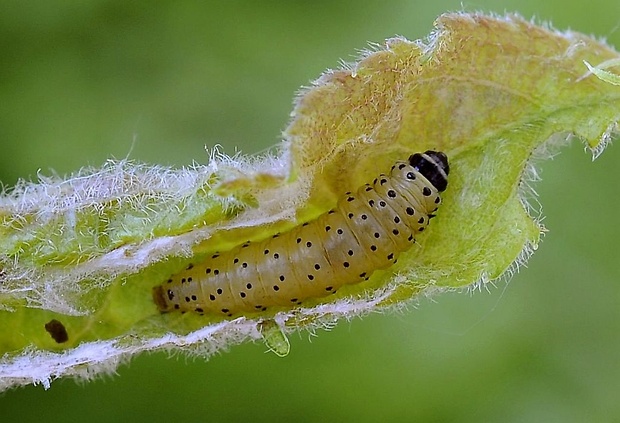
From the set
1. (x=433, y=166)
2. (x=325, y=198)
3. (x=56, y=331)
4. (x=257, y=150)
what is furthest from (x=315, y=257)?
(x=257, y=150)

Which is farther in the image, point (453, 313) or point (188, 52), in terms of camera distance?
point (188, 52)

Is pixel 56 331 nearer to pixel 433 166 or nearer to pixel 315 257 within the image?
pixel 315 257

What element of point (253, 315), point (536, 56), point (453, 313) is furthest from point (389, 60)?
point (453, 313)

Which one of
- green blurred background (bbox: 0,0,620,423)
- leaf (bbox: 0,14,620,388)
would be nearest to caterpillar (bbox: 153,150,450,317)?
leaf (bbox: 0,14,620,388)

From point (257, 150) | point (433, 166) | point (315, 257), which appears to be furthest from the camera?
point (257, 150)

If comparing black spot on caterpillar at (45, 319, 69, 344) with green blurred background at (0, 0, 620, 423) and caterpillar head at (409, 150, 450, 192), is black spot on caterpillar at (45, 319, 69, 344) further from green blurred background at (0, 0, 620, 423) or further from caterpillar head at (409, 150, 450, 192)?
caterpillar head at (409, 150, 450, 192)

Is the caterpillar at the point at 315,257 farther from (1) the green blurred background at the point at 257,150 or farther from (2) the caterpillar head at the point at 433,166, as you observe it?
(1) the green blurred background at the point at 257,150

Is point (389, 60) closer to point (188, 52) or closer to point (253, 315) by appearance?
point (253, 315)
